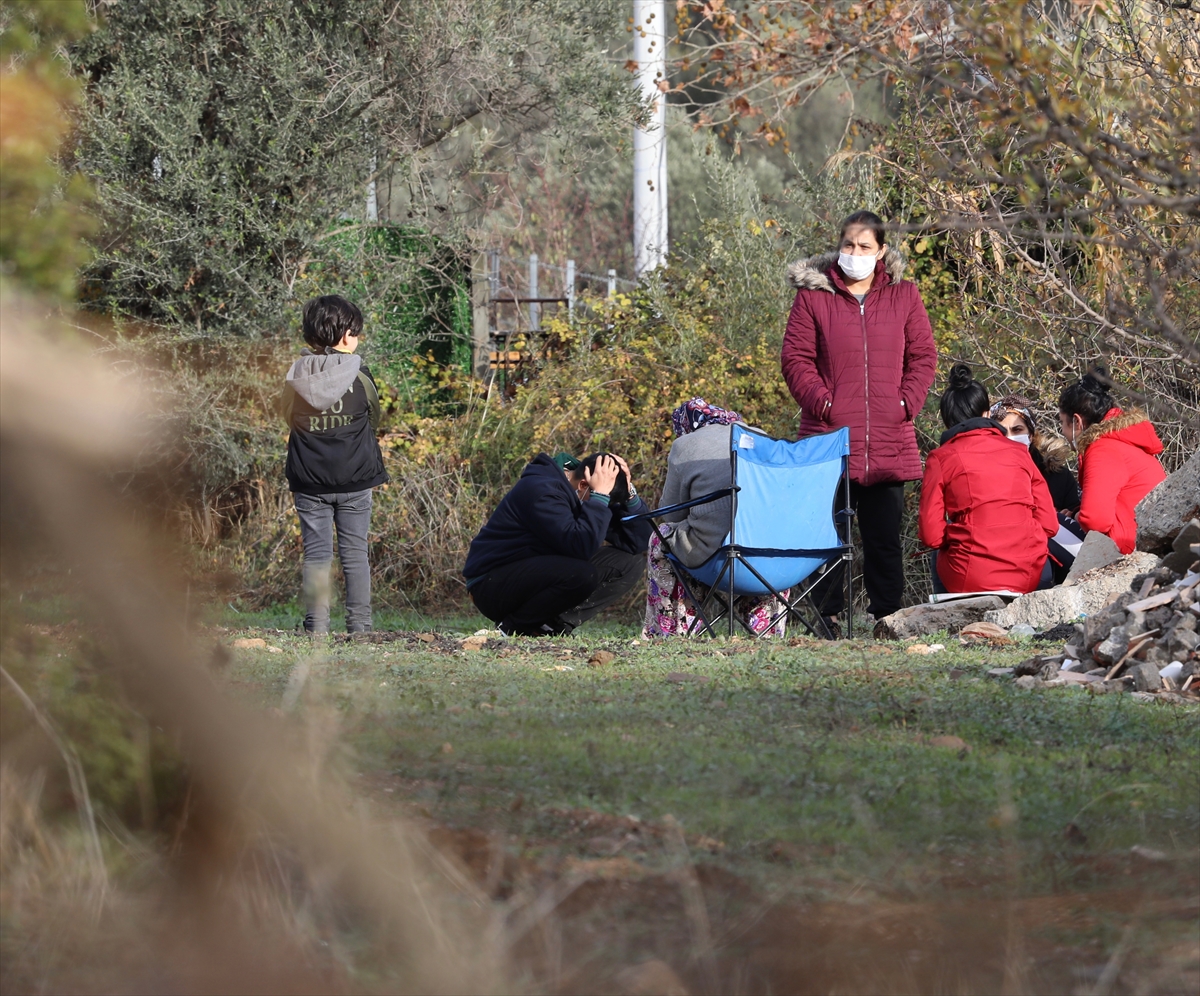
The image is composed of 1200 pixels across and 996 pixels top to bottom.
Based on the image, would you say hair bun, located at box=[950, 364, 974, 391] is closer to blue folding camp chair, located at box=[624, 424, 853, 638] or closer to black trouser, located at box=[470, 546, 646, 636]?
blue folding camp chair, located at box=[624, 424, 853, 638]

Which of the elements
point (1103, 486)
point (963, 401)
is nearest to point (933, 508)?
point (963, 401)

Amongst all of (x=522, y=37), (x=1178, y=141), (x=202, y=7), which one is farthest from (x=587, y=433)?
(x=1178, y=141)

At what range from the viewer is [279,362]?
35.6ft

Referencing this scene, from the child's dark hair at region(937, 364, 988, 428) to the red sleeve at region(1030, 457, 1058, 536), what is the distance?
456 millimetres

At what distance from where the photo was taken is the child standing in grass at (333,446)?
24.3 feet

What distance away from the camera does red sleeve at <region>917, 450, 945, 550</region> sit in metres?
7.25

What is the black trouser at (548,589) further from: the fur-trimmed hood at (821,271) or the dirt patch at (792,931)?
the dirt patch at (792,931)

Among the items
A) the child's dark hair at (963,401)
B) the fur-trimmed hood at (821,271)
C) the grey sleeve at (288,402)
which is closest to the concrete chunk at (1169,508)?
the child's dark hair at (963,401)

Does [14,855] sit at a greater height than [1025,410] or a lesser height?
lesser

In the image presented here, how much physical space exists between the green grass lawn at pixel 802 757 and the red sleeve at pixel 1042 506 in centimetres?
192

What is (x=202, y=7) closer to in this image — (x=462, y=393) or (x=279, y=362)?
(x=279, y=362)

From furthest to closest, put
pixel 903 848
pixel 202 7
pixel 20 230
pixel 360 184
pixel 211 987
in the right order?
pixel 360 184, pixel 202 7, pixel 20 230, pixel 903 848, pixel 211 987

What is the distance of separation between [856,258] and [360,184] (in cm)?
505

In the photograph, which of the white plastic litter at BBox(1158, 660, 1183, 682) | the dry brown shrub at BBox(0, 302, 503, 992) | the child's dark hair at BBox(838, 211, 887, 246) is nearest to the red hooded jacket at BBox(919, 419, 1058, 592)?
the child's dark hair at BBox(838, 211, 887, 246)
